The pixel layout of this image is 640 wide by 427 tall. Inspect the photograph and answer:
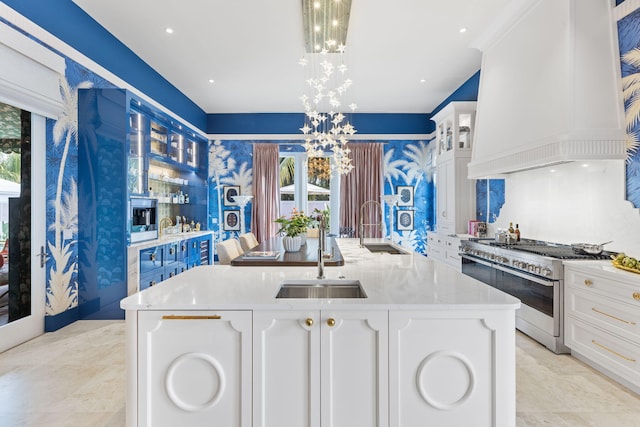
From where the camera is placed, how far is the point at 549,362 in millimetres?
2842

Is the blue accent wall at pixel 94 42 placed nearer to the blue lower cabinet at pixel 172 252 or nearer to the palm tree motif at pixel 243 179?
the palm tree motif at pixel 243 179

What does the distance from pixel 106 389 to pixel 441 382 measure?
226 cm

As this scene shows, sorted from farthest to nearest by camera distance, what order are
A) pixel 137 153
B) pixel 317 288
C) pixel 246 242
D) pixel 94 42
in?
pixel 246 242
pixel 137 153
pixel 94 42
pixel 317 288

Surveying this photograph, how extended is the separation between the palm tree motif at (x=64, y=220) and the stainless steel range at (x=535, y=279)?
4.51 metres

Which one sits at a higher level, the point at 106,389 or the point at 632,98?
the point at 632,98

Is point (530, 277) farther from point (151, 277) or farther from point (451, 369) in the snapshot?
point (151, 277)

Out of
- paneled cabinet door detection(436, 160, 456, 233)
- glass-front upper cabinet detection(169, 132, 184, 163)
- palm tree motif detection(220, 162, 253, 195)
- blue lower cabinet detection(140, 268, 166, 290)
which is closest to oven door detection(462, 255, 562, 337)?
paneled cabinet door detection(436, 160, 456, 233)

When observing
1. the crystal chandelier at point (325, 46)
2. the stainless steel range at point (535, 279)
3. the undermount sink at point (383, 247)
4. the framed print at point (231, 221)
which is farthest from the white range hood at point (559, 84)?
the framed print at point (231, 221)

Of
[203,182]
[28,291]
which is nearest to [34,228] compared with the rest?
[28,291]

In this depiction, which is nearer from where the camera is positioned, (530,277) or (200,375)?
(200,375)

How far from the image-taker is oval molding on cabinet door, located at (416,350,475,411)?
58.2 inches

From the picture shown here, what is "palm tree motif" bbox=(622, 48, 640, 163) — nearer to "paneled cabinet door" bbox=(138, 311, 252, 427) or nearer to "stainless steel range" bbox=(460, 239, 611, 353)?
"stainless steel range" bbox=(460, 239, 611, 353)

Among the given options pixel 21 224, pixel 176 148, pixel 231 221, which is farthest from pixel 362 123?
pixel 21 224

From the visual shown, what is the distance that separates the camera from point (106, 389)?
2.42 m
